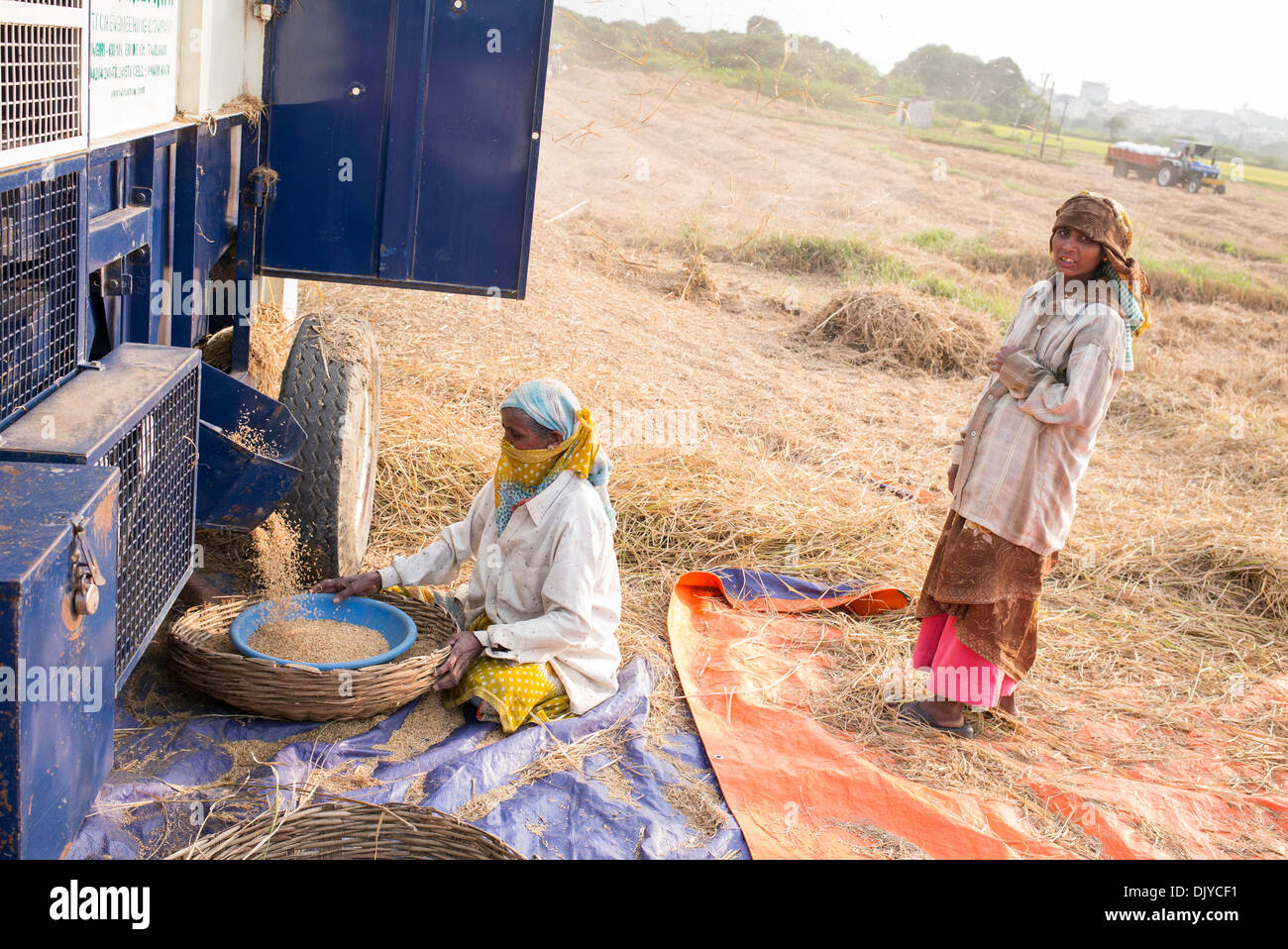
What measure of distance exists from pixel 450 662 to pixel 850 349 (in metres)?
6.83

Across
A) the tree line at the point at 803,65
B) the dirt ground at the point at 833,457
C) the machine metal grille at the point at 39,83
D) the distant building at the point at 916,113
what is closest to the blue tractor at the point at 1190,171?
the distant building at the point at 916,113

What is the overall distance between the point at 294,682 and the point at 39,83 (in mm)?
1749

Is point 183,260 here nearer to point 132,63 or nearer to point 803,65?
point 132,63

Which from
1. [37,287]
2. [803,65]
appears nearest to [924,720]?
[37,287]

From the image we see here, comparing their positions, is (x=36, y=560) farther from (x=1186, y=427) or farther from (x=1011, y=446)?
(x=1186, y=427)

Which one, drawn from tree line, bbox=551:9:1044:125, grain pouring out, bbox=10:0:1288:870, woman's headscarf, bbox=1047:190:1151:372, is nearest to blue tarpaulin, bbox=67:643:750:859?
grain pouring out, bbox=10:0:1288:870

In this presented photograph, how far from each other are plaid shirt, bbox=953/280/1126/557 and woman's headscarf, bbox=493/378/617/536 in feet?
4.28

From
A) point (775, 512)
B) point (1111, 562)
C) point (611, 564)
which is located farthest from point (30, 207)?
point (1111, 562)

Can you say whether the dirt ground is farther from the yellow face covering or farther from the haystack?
the yellow face covering

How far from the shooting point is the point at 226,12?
393cm

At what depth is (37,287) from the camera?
8.32 ft

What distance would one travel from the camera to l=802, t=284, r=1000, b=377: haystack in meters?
9.59

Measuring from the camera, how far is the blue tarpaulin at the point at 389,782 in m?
2.98

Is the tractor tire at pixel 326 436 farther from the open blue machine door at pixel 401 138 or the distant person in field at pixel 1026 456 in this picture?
the distant person in field at pixel 1026 456
